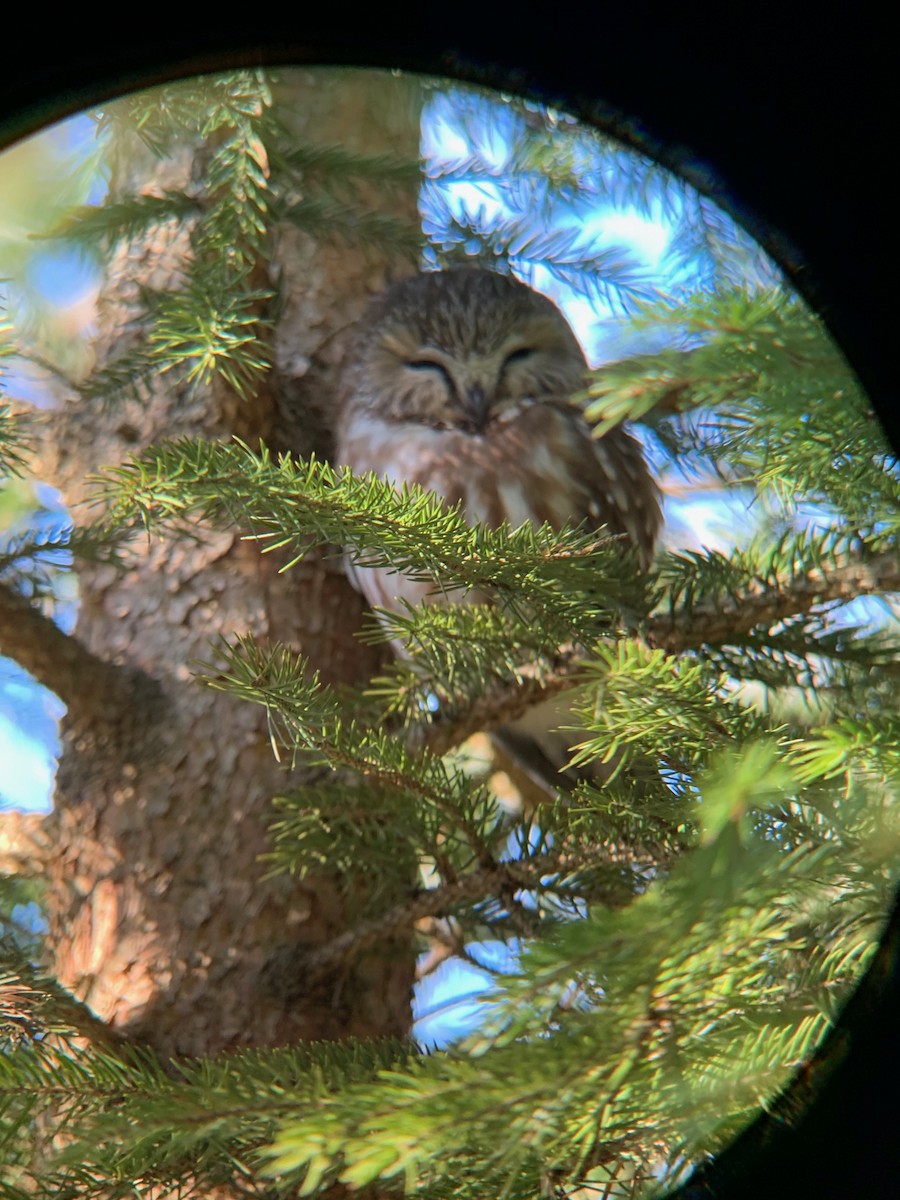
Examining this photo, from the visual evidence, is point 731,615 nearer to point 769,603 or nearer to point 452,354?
point 769,603

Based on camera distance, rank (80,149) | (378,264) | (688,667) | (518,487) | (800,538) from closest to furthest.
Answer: (688,667) < (800,538) < (80,149) < (518,487) < (378,264)

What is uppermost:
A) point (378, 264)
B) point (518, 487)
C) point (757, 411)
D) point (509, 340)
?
point (378, 264)

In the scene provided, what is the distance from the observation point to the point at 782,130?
2.62ft

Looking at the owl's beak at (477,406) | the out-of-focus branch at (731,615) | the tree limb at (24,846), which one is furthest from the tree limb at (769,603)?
the tree limb at (24,846)

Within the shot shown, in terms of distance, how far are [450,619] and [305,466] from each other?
235 mm

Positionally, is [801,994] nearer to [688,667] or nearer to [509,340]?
[688,667]

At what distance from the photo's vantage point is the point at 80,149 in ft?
4.54

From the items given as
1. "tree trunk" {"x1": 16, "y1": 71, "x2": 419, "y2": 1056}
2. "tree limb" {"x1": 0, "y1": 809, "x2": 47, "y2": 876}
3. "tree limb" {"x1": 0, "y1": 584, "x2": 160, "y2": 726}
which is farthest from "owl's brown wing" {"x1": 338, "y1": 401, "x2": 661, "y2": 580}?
"tree limb" {"x1": 0, "y1": 809, "x2": 47, "y2": 876}

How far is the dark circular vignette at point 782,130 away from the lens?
0.77 metres

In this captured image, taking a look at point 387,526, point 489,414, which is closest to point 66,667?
point 387,526

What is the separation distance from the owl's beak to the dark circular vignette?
3.08 ft

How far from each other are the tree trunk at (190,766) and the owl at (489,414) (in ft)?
0.62

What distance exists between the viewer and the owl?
178 cm

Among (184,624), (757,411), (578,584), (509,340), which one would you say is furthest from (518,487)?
(757,411)
